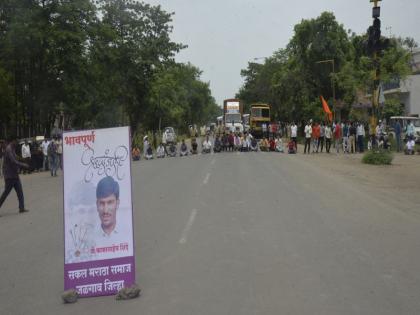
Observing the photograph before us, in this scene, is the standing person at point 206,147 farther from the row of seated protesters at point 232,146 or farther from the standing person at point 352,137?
the standing person at point 352,137

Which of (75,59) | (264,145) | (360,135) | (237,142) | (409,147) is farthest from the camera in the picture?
(264,145)

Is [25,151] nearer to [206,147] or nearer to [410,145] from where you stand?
[206,147]

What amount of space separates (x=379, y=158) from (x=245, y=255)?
17784mm

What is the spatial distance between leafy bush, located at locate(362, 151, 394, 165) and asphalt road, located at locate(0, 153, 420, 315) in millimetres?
9480

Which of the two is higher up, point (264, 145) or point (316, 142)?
point (316, 142)

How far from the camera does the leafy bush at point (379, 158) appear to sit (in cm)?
2442

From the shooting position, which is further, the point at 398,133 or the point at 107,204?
the point at 398,133

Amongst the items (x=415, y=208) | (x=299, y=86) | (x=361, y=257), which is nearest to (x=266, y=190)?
(x=415, y=208)

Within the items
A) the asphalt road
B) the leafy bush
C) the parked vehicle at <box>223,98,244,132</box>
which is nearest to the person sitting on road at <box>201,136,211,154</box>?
the leafy bush

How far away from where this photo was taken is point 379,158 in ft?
80.5

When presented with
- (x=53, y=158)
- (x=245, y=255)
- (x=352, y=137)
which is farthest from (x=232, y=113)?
(x=245, y=255)

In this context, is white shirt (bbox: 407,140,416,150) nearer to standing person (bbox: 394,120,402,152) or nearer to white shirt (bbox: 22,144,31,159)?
standing person (bbox: 394,120,402,152)

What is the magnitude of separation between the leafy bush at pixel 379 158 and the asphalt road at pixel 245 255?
9480mm

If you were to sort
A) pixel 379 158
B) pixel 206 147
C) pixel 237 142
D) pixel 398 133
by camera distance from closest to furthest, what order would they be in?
pixel 379 158 < pixel 398 133 < pixel 206 147 < pixel 237 142
